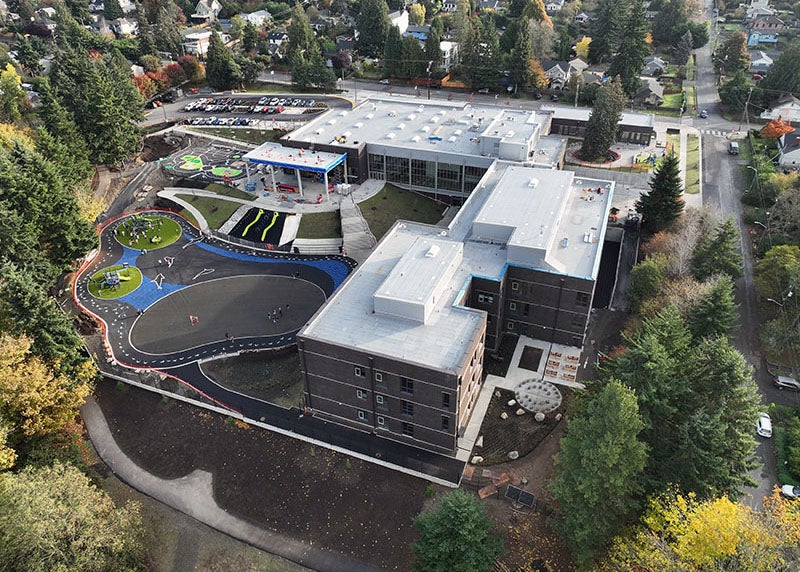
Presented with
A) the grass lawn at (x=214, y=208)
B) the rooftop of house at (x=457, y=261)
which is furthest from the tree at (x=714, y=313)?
the grass lawn at (x=214, y=208)

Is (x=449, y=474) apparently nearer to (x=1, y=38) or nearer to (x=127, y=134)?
(x=127, y=134)

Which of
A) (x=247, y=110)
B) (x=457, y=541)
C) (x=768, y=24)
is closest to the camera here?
(x=457, y=541)

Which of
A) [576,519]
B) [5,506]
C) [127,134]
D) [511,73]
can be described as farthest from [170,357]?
[511,73]

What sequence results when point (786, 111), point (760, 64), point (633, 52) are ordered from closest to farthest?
point (786, 111) → point (633, 52) → point (760, 64)

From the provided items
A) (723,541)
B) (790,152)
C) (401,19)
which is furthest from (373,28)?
(723,541)

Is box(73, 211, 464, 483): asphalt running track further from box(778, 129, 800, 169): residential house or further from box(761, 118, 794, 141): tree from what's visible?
box(761, 118, 794, 141): tree

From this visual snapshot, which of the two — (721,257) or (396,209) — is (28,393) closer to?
(396,209)

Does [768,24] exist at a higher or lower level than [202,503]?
higher
